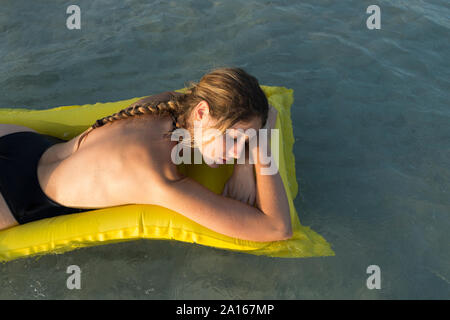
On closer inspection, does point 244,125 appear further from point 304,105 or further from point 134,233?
point 304,105

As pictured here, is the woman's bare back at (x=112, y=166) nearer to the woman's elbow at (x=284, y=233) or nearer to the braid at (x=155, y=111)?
the braid at (x=155, y=111)

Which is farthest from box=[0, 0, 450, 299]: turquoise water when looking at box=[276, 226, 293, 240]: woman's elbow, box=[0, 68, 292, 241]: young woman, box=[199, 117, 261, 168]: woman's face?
box=[199, 117, 261, 168]: woman's face

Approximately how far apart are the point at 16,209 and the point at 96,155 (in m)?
0.74

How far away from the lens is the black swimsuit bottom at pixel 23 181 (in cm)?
228

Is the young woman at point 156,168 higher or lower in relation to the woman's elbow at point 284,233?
higher

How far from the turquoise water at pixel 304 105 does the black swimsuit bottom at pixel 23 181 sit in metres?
0.45

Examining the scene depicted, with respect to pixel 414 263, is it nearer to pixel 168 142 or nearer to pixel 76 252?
pixel 168 142

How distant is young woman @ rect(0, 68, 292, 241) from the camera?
1998mm

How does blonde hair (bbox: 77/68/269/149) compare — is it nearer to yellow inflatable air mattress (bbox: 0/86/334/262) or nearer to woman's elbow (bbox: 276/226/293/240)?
yellow inflatable air mattress (bbox: 0/86/334/262)

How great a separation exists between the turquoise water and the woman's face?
90 centimetres

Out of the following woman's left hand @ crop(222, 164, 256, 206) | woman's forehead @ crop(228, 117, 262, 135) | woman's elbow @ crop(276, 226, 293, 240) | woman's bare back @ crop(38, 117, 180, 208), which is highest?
woman's forehead @ crop(228, 117, 262, 135)

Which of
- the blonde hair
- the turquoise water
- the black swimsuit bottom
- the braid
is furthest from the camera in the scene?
the turquoise water

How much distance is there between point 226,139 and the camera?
6.61 feet

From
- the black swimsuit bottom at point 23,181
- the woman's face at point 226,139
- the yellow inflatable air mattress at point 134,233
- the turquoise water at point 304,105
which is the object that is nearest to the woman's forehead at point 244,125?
the woman's face at point 226,139
